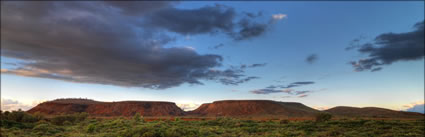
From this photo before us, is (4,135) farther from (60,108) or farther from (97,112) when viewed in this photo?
(60,108)

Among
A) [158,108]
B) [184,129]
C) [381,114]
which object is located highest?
[184,129]

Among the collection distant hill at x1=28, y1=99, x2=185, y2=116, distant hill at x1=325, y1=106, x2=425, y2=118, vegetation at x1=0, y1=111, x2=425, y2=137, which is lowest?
distant hill at x1=28, y1=99, x2=185, y2=116

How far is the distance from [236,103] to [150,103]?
34123 millimetres

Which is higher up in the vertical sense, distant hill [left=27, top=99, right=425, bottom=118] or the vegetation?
the vegetation

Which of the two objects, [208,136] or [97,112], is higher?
[208,136]

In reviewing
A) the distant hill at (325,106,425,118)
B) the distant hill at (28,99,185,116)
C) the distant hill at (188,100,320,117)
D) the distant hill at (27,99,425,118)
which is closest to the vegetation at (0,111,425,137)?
the distant hill at (325,106,425,118)

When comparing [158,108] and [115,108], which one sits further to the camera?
[158,108]

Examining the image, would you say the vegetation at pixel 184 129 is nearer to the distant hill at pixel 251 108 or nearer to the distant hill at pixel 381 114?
the distant hill at pixel 381 114

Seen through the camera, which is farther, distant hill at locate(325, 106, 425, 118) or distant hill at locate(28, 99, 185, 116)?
distant hill at locate(28, 99, 185, 116)

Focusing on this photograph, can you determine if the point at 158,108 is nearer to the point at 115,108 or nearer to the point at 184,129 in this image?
the point at 115,108

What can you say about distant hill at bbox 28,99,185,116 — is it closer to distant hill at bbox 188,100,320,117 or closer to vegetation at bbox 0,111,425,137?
distant hill at bbox 188,100,320,117

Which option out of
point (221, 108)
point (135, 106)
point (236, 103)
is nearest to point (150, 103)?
point (135, 106)

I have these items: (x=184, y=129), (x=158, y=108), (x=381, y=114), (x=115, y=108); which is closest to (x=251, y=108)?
(x=158, y=108)

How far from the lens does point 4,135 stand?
56.5 feet
